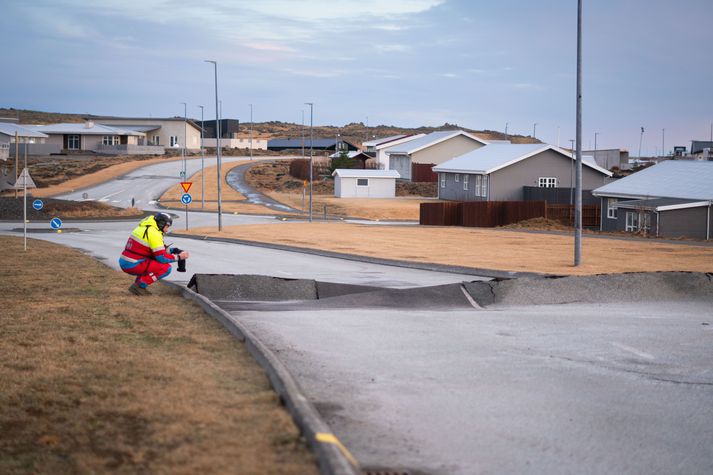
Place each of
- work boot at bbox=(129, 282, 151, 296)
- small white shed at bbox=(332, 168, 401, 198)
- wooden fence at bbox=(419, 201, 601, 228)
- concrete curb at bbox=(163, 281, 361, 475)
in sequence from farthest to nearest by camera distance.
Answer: small white shed at bbox=(332, 168, 401, 198)
wooden fence at bbox=(419, 201, 601, 228)
work boot at bbox=(129, 282, 151, 296)
concrete curb at bbox=(163, 281, 361, 475)

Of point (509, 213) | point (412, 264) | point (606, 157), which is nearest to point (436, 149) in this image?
point (606, 157)

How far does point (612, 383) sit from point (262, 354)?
12.2 feet

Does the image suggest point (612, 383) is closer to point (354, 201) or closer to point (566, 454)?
point (566, 454)

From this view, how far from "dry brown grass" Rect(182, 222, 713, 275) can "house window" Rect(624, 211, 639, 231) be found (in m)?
5.58

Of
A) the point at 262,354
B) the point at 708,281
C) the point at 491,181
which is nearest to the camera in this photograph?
the point at 262,354

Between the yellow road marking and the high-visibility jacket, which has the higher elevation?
the high-visibility jacket

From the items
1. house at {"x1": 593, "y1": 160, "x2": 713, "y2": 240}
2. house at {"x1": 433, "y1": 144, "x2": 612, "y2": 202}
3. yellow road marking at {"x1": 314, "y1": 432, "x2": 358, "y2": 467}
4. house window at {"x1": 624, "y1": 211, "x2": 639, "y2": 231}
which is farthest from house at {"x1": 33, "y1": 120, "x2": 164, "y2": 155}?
yellow road marking at {"x1": 314, "y1": 432, "x2": 358, "y2": 467}

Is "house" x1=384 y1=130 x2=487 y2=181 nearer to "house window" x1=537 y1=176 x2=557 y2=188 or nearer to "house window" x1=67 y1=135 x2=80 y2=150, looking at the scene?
"house window" x1=537 y1=176 x2=557 y2=188

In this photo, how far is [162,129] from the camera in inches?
5404

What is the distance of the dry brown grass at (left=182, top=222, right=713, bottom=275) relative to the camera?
87.1 feet

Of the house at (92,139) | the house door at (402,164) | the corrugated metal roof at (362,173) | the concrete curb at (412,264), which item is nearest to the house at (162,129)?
the house at (92,139)

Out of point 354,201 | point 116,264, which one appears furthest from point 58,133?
point 116,264

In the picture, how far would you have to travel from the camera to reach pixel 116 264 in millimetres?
25312

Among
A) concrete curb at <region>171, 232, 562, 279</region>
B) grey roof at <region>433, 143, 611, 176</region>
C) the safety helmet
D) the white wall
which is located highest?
grey roof at <region>433, 143, 611, 176</region>
